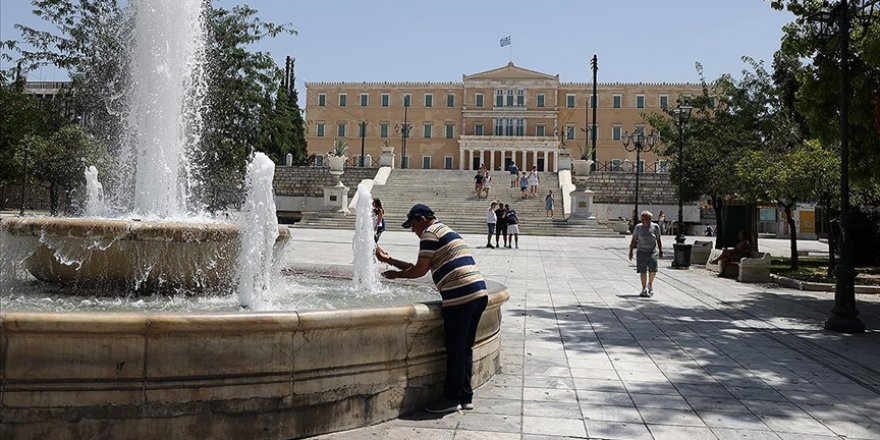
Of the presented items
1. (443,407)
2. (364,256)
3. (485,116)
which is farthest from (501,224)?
(485,116)

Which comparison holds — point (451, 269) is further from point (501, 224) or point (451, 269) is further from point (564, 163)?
point (564, 163)

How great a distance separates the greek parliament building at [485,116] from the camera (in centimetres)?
7562

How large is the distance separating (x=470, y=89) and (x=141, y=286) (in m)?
74.1

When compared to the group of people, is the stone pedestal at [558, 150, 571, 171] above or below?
above

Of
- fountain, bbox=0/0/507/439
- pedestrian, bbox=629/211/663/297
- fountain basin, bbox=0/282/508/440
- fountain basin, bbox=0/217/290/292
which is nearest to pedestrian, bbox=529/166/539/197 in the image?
pedestrian, bbox=629/211/663/297

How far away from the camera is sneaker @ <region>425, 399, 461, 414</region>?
14.8 feet

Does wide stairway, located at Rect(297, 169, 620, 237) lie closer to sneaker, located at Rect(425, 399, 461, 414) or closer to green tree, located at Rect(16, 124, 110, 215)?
green tree, located at Rect(16, 124, 110, 215)

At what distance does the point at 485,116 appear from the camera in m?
77.4

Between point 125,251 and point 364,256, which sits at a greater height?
point 125,251

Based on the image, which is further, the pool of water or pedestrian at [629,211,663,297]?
pedestrian at [629,211,663,297]

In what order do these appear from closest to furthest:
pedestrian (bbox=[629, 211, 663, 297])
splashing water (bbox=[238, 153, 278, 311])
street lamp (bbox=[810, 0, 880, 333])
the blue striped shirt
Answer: the blue striped shirt < splashing water (bbox=[238, 153, 278, 311]) < street lamp (bbox=[810, 0, 880, 333]) < pedestrian (bbox=[629, 211, 663, 297])

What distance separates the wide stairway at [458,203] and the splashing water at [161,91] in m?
21.7

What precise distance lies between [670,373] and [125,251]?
4.51 meters

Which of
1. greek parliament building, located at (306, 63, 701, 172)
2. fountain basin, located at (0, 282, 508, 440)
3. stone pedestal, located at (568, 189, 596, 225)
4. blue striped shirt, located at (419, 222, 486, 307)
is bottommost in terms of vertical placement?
fountain basin, located at (0, 282, 508, 440)
